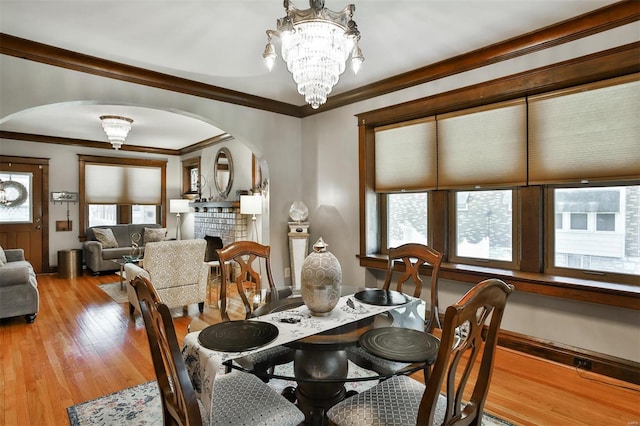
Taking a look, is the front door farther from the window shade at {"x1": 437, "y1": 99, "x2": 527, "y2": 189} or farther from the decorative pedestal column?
the window shade at {"x1": 437, "y1": 99, "x2": 527, "y2": 189}

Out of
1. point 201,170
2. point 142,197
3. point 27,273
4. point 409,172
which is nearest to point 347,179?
point 409,172

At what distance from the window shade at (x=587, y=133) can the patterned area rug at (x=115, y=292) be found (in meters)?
5.11

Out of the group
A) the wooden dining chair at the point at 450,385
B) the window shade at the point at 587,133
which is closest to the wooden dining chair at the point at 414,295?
the wooden dining chair at the point at 450,385

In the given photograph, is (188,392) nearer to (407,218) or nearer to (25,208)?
(407,218)

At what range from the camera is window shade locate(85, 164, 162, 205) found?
736 centimetres

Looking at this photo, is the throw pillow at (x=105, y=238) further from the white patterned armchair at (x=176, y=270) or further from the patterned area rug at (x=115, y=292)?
the white patterned armchair at (x=176, y=270)

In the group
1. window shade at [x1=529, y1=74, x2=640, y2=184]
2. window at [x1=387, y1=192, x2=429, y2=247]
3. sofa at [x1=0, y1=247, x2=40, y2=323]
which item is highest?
window shade at [x1=529, y1=74, x2=640, y2=184]

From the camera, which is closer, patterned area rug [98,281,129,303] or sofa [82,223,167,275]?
Result: patterned area rug [98,281,129,303]

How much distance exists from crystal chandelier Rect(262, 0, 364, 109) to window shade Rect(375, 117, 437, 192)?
5.41 feet

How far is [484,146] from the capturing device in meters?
3.05

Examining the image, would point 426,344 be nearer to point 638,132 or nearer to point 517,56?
point 638,132

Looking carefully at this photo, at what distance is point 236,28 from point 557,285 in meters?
3.04

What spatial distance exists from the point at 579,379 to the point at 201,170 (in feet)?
23.2

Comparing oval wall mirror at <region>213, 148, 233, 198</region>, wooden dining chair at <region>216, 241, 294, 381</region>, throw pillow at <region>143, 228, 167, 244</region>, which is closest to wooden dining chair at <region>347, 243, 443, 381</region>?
wooden dining chair at <region>216, 241, 294, 381</region>
